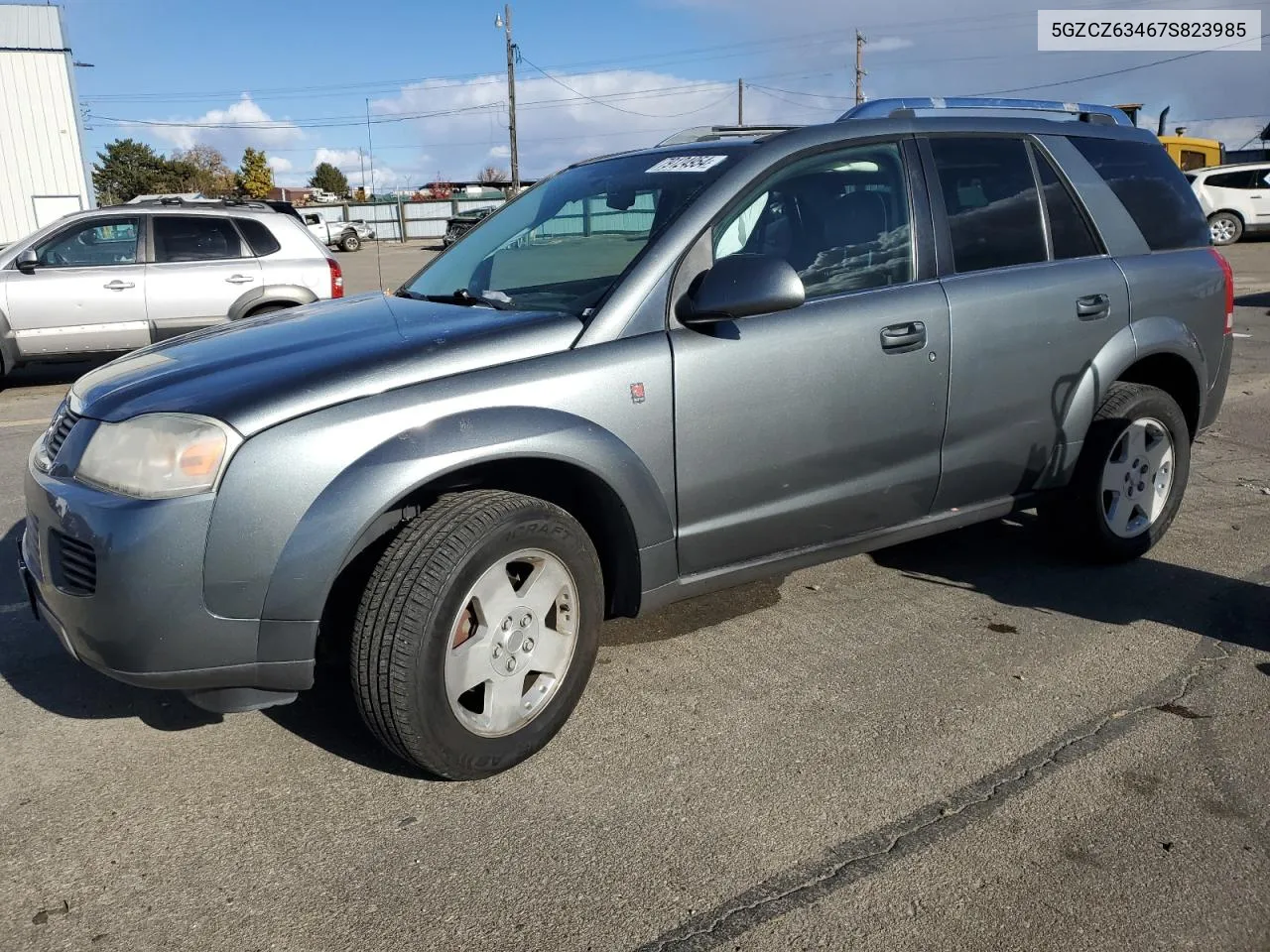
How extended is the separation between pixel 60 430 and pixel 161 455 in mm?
678

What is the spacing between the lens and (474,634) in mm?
2893

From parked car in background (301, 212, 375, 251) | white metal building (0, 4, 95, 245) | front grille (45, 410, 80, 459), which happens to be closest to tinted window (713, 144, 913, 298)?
front grille (45, 410, 80, 459)

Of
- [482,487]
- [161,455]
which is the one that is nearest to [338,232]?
[482,487]

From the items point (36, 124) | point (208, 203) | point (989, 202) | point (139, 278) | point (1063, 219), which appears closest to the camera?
point (989, 202)

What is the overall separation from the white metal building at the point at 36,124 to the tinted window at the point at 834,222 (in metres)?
29.6

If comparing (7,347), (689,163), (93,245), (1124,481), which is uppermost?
(689,163)

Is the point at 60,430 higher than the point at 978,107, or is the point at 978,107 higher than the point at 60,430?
the point at 978,107

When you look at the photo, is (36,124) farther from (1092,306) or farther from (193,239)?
(1092,306)

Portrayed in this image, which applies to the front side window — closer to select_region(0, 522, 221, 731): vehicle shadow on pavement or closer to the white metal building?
select_region(0, 522, 221, 731): vehicle shadow on pavement

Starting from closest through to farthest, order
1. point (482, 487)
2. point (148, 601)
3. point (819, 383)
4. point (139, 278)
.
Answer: point (148, 601), point (482, 487), point (819, 383), point (139, 278)

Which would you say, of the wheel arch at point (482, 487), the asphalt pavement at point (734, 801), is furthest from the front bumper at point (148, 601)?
the asphalt pavement at point (734, 801)

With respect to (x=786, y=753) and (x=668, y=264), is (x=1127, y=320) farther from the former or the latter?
(x=786, y=753)

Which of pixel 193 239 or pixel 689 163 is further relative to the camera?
pixel 193 239

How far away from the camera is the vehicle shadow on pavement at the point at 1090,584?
407 centimetres
